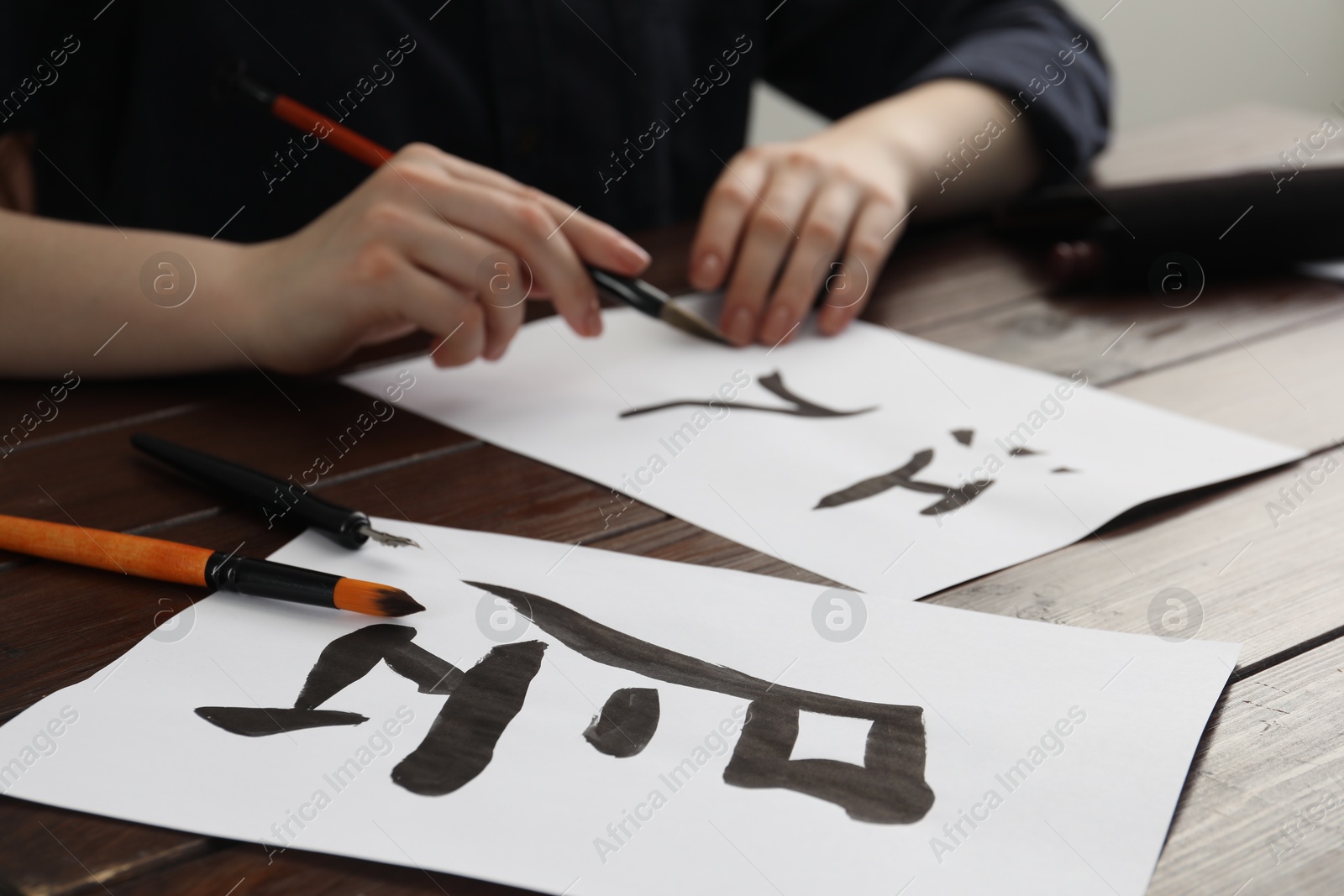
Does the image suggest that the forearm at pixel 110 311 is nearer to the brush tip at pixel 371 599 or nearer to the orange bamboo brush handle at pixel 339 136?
the orange bamboo brush handle at pixel 339 136

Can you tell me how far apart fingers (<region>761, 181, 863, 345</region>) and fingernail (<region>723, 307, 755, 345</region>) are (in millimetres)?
12

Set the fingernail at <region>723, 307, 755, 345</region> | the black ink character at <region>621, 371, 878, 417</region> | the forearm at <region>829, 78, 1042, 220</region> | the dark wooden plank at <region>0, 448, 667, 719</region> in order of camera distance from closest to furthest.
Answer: the dark wooden plank at <region>0, 448, 667, 719</region>, the black ink character at <region>621, 371, 878, 417</region>, the fingernail at <region>723, 307, 755, 345</region>, the forearm at <region>829, 78, 1042, 220</region>

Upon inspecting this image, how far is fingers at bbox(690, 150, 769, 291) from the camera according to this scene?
0.78 m

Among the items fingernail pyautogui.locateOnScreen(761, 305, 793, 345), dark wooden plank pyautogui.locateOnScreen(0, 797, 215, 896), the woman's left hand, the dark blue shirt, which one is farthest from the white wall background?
dark wooden plank pyautogui.locateOnScreen(0, 797, 215, 896)

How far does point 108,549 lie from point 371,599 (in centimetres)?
14

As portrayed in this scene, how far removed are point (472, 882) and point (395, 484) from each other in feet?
0.93

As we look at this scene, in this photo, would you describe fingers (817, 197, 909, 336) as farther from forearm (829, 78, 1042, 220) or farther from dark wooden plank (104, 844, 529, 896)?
dark wooden plank (104, 844, 529, 896)

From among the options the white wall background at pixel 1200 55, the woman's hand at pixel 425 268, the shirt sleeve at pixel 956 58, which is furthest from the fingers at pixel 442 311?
the white wall background at pixel 1200 55

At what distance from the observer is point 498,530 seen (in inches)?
20.0

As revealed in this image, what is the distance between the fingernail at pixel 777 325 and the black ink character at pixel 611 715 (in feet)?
1.18

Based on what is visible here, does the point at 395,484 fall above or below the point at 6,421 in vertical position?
below

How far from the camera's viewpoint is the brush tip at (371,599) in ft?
1.36

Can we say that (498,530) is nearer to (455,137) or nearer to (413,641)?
(413,641)

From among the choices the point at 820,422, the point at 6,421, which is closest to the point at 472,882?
the point at 820,422
